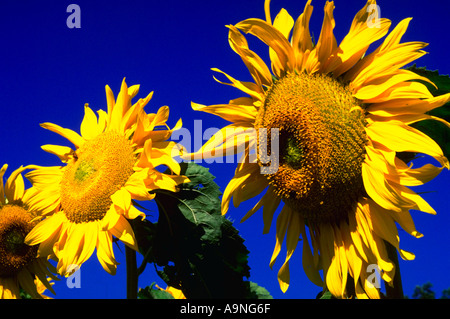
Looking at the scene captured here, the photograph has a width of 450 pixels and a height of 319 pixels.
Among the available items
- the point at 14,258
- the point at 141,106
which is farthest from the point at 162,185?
the point at 14,258

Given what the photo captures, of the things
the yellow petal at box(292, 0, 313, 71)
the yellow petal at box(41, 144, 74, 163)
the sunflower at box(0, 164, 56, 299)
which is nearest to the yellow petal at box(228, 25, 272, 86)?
the yellow petal at box(292, 0, 313, 71)

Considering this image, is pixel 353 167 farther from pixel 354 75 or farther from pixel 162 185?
pixel 162 185

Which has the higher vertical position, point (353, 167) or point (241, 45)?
point (241, 45)

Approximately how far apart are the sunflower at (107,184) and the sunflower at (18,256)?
2.21ft

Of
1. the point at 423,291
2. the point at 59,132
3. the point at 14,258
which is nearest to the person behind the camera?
the point at 59,132

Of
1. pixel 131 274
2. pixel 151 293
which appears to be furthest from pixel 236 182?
pixel 151 293

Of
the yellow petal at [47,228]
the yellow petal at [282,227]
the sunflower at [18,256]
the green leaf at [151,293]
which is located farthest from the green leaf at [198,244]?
the sunflower at [18,256]

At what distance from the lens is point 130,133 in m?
3.65

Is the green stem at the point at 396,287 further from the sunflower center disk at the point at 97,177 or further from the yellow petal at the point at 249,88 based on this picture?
the sunflower center disk at the point at 97,177

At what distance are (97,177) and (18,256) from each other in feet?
5.60

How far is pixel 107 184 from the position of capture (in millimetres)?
3457

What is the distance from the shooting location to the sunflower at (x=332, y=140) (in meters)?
2.69

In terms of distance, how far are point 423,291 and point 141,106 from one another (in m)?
36.3

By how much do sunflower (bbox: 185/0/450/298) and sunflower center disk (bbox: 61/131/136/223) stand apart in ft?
2.04
